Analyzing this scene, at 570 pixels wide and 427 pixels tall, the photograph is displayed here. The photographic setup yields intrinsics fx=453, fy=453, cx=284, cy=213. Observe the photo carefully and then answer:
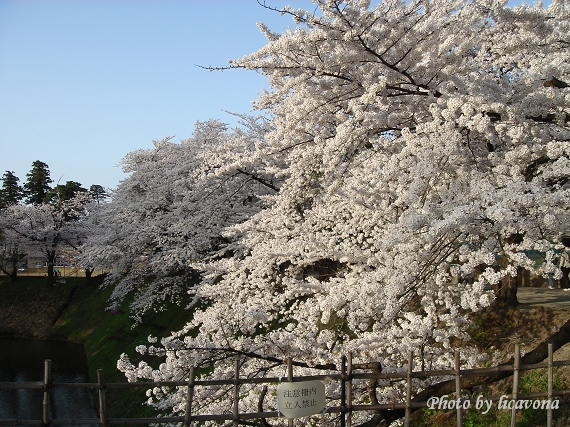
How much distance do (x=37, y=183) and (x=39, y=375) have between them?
25.7 meters

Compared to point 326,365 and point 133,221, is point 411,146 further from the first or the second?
point 133,221

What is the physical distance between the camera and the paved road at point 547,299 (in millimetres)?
7535

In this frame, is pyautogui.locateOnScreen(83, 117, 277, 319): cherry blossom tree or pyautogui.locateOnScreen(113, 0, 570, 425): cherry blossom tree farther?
pyautogui.locateOnScreen(83, 117, 277, 319): cherry blossom tree

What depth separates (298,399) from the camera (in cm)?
365

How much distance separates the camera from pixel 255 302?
718 centimetres

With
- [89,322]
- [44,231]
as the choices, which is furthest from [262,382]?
[44,231]

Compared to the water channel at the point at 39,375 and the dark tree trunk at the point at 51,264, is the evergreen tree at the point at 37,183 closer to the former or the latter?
the dark tree trunk at the point at 51,264

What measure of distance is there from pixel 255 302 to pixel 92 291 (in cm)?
2140

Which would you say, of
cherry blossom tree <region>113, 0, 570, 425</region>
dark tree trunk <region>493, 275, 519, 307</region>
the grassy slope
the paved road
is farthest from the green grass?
the paved road

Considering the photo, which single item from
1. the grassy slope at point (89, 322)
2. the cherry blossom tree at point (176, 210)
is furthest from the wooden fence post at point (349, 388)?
the grassy slope at point (89, 322)

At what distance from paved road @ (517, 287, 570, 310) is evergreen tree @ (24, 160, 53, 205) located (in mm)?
36905

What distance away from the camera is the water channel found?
1284 cm

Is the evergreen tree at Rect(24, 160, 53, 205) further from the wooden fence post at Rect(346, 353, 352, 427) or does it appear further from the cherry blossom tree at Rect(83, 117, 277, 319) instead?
the wooden fence post at Rect(346, 353, 352, 427)

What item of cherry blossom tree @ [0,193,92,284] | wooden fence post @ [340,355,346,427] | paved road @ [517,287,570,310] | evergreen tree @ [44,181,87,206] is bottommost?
wooden fence post @ [340,355,346,427]
